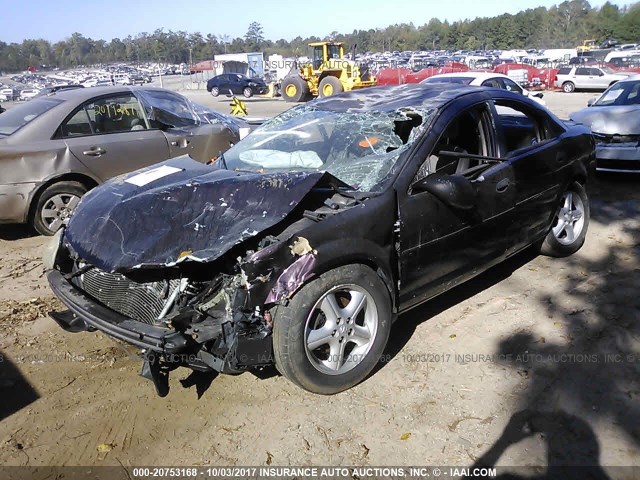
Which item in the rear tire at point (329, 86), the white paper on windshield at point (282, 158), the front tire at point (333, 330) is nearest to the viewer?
the front tire at point (333, 330)

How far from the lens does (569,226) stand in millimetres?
4930

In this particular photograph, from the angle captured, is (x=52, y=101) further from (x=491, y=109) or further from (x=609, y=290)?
(x=609, y=290)

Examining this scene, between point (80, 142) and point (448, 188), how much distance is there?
4.59 m

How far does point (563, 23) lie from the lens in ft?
352

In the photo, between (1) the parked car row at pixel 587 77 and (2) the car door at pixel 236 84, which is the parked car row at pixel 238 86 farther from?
(1) the parked car row at pixel 587 77

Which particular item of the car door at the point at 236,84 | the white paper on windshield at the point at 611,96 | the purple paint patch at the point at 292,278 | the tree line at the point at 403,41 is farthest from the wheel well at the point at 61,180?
the tree line at the point at 403,41

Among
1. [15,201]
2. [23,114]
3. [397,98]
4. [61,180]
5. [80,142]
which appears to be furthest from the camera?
[23,114]

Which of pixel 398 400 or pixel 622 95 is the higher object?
pixel 622 95

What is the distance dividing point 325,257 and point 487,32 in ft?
389

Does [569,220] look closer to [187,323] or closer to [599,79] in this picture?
[187,323]

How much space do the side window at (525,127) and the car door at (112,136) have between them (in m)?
4.07

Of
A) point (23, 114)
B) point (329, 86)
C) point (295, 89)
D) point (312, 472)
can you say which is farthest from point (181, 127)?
point (295, 89)

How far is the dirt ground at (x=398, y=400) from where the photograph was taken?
2699 mm

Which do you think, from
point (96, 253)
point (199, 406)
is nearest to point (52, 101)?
point (96, 253)
